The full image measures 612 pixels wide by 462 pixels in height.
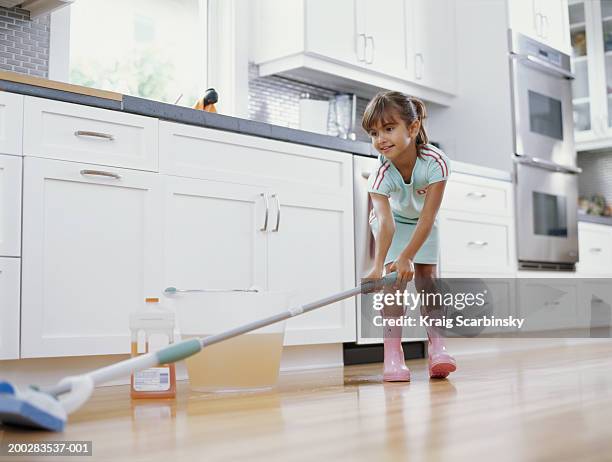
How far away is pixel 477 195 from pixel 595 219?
5.18ft

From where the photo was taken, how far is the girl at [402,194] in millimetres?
2230

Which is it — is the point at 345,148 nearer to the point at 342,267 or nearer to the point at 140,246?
the point at 342,267

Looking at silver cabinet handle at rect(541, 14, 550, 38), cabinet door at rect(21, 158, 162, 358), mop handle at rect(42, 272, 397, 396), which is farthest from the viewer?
silver cabinet handle at rect(541, 14, 550, 38)

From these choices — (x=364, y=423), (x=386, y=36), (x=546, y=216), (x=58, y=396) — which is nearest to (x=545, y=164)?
(x=546, y=216)

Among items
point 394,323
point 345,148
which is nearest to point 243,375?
point 394,323

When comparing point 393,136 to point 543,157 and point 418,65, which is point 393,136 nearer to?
point 418,65

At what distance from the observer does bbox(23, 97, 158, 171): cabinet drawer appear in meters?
2.17

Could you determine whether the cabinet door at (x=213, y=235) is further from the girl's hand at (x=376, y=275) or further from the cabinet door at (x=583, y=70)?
the cabinet door at (x=583, y=70)

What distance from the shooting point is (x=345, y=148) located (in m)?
3.06

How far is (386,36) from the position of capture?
3.84m

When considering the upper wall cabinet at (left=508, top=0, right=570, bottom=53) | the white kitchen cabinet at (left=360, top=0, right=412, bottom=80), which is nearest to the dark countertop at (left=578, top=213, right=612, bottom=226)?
the upper wall cabinet at (left=508, top=0, right=570, bottom=53)

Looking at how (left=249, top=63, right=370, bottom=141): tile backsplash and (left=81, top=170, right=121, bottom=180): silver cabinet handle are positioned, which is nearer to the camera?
(left=81, top=170, right=121, bottom=180): silver cabinet handle

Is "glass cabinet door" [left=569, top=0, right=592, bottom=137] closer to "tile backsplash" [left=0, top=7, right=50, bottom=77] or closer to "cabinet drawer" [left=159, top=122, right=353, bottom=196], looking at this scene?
"cabinet drawer" [left=159, top=122, right=353, bottom=196]

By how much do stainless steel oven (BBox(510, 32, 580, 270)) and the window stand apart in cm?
173
